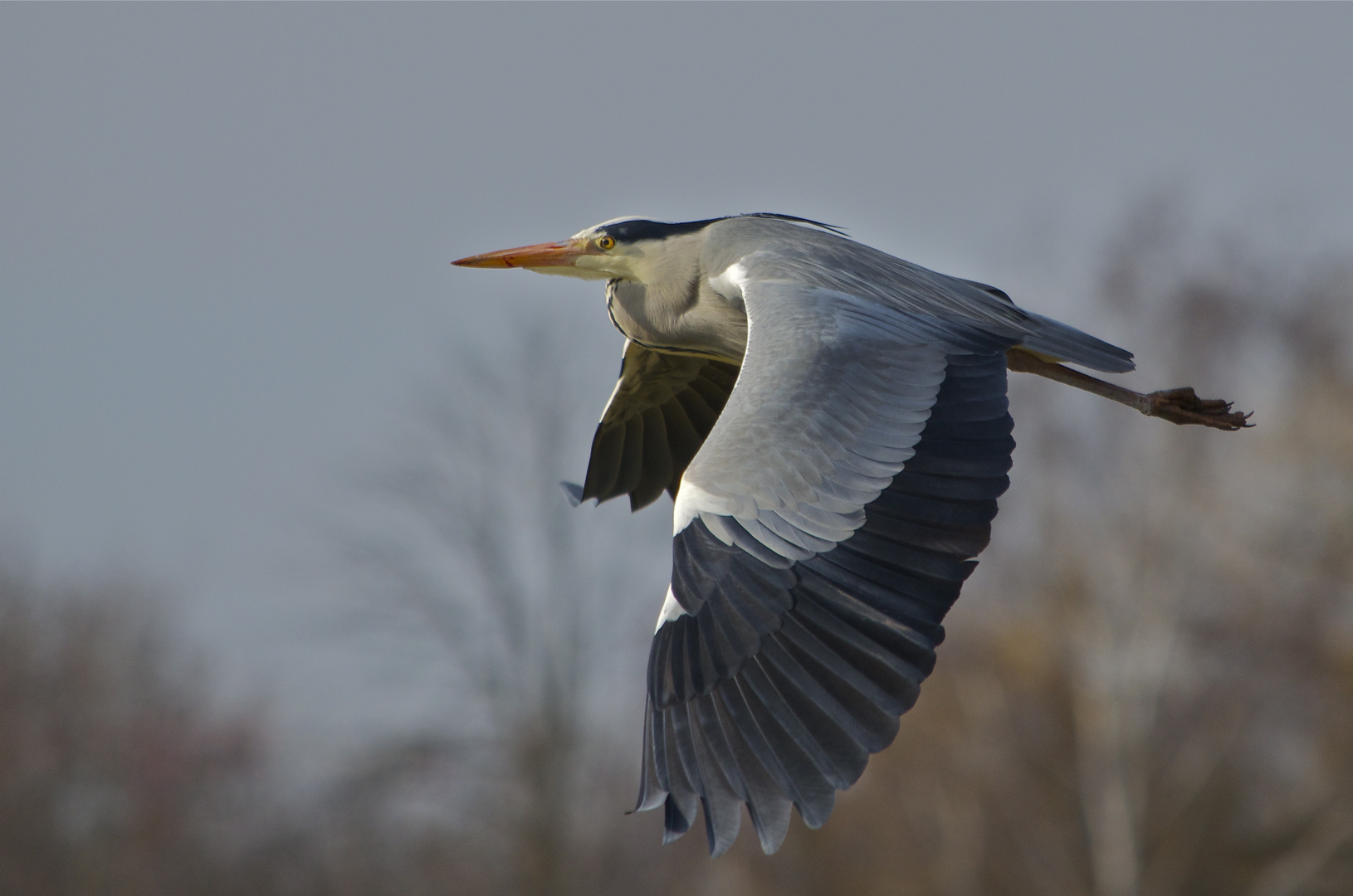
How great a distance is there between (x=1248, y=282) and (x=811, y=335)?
17291 millimetres

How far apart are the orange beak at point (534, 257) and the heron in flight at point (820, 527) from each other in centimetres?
101

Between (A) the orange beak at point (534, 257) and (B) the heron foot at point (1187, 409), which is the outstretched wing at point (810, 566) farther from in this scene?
(A) the orange beak at point (534, 257)

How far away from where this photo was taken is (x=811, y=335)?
410cm

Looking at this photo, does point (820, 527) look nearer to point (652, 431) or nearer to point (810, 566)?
point (810, 566)

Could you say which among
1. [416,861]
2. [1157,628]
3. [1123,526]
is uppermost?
[1123,526]

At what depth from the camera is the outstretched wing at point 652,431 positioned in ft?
19.1

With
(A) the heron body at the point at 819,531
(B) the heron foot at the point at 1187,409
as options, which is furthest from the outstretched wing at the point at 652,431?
(B) the heron foot at the point at 1187,409

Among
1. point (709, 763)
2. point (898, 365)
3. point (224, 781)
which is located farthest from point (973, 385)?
point (224, 781)

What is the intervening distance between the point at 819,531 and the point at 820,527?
0.01 meters

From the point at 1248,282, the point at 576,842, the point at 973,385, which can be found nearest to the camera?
the point at 973,385

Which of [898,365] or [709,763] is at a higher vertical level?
[898,365]

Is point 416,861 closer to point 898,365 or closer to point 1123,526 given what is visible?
point 1123,526

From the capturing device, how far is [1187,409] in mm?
5074

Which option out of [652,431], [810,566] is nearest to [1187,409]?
[652,431]
